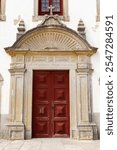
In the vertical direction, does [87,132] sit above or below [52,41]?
below

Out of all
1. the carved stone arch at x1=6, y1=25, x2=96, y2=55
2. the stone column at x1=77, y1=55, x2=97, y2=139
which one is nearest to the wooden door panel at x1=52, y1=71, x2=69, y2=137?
the stone column at x1=77, y1=55, x2=97, y2=139

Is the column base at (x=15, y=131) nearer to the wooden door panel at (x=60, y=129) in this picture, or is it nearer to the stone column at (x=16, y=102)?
the stone column at (x=16, y=102)

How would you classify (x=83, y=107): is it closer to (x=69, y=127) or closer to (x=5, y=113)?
(x=69, y=127)

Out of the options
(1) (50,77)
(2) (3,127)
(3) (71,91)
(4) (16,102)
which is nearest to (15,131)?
(2) (3,127)

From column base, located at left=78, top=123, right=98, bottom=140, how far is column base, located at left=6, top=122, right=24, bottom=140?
1.81m

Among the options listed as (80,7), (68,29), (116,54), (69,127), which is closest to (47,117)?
(69,127)

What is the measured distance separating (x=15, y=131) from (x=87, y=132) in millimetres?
2254

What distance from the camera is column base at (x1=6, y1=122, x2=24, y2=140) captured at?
985cm

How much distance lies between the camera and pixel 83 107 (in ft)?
33.2

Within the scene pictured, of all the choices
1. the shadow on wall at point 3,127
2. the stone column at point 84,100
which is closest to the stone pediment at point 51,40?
the stone column at point 84,100

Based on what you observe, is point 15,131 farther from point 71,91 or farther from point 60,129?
point 71,91

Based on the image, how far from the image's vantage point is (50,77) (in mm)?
10461

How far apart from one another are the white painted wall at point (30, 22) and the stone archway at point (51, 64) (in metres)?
0.23

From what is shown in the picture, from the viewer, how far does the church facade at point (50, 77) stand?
10.1m
